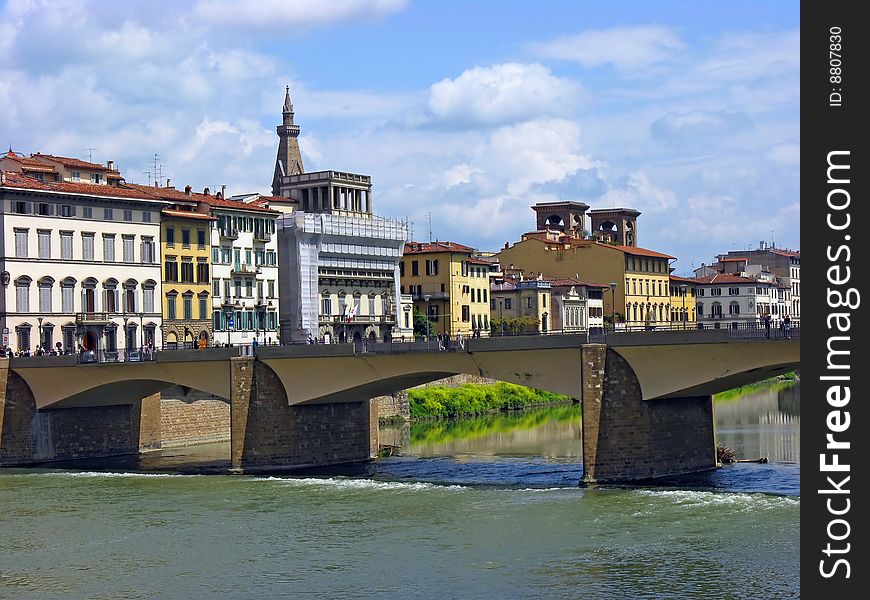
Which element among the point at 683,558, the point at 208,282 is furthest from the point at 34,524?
the point at 208,282

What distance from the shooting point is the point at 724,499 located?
44969 millimetres

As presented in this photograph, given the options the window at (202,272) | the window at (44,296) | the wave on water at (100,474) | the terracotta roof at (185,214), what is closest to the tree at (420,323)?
the window at (202,272)

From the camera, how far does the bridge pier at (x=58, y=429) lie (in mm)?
63906

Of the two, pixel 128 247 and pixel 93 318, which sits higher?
pixel 128 247

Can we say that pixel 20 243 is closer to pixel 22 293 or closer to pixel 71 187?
pixel 22 293

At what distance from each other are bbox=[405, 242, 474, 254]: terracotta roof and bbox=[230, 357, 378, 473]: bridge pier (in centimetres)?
5182

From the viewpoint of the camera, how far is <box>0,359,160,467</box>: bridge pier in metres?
63.9

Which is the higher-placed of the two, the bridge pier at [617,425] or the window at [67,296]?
the window at [67,296]

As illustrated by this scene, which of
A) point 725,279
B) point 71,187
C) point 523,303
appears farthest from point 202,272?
point 725,279

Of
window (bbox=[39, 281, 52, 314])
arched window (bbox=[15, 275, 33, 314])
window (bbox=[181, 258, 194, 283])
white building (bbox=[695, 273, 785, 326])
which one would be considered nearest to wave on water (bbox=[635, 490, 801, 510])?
arched window (bbox=[15, 275, 33, 314])

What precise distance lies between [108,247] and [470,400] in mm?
23916

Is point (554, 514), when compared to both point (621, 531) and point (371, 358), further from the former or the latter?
point (371, 358)

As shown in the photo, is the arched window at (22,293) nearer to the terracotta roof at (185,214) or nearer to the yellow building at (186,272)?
the yellow building at (186,272)

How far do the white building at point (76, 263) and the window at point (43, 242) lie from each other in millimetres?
49
